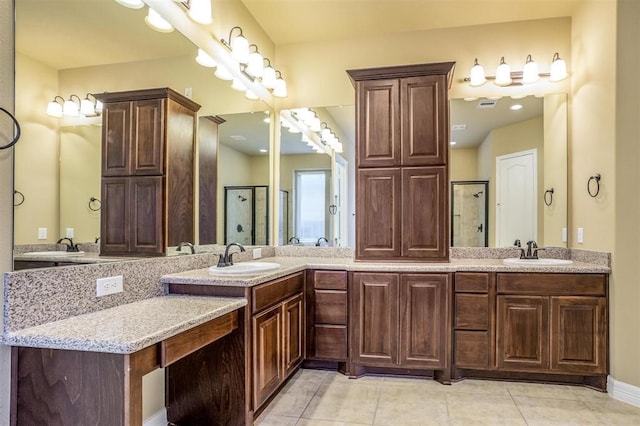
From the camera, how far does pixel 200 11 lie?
8.11 ft

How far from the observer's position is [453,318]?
113 inches

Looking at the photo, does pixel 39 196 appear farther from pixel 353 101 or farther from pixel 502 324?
pixel 502 324

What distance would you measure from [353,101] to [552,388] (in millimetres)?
2808

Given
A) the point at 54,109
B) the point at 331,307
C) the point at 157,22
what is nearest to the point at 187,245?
the point at 54,109

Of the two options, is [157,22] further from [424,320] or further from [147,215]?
[424,320]

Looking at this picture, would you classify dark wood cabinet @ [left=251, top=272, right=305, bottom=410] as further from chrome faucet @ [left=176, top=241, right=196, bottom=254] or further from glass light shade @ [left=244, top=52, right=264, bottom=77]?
glass light shade @ [left=244, top=52, right=264, bottom=77]

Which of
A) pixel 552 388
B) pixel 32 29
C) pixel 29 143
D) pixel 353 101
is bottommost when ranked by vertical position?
Result: pixel 552 388

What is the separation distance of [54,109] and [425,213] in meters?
2.49

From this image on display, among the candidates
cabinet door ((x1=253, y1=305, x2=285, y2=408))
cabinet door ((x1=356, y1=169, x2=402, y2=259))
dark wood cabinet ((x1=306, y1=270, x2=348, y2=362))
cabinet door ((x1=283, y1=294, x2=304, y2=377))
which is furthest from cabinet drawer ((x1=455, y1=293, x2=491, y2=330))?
cabinet door ((x1=253, y1=305, x2=285, y2=408))

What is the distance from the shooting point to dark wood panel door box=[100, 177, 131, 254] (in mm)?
1863

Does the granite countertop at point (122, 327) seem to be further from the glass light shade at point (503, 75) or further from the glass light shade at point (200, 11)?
the glass light shade at point (503, 75)

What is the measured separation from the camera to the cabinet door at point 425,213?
3072 millimetres

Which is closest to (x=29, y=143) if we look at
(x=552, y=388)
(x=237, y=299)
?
(x=237, y=299)

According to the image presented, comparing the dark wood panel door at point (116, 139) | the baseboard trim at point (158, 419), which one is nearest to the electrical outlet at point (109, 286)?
the dark wood panel door at point (116, 139)
